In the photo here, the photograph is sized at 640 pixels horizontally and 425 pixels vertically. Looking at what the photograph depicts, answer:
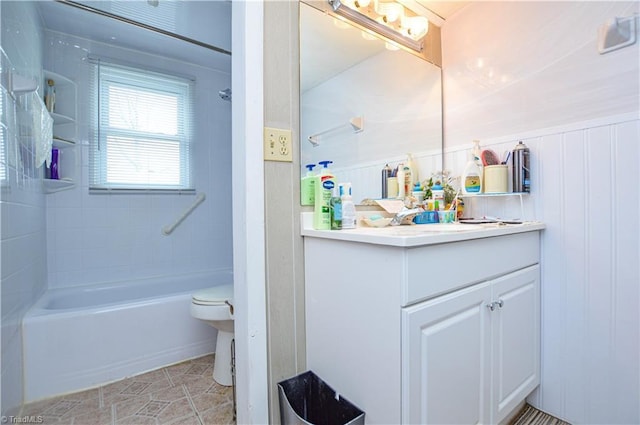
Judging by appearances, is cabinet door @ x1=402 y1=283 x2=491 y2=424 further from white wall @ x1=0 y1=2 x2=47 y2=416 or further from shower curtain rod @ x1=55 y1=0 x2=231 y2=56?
shower curtain rod @ x1=55 y1=0 x2=231 y2=56

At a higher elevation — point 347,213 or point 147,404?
point 347,213

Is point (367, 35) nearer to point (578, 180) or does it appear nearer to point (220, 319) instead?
point (578, 180)

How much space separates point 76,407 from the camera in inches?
56.2

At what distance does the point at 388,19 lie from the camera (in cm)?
148

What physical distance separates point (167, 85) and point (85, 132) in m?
0.76

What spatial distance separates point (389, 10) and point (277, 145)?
1.00m

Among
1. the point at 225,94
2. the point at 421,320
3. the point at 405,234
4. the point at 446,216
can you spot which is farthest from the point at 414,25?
the point at 225,94

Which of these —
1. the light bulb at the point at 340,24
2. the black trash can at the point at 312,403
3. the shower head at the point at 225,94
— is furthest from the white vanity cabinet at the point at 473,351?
the shower head at the point at 225,94

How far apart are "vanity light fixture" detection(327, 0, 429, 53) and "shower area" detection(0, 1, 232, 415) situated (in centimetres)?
108

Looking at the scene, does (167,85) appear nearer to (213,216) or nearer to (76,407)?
(213,216)

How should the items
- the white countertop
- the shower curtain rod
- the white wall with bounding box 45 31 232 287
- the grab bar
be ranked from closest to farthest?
the white countertop < the shower curtain rod < the white wall with bounding box 45 31 232 287 < the grab bar

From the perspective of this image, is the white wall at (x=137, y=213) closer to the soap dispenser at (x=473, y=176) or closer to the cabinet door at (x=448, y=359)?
the soap dispenser at (x=473, y=176)

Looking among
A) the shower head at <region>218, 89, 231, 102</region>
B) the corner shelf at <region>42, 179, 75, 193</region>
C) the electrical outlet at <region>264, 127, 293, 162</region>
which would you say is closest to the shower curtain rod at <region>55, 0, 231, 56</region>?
the shower head at <region>218, 89, 231, 102</region>

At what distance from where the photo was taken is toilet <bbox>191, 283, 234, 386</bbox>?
1584 millimetres
